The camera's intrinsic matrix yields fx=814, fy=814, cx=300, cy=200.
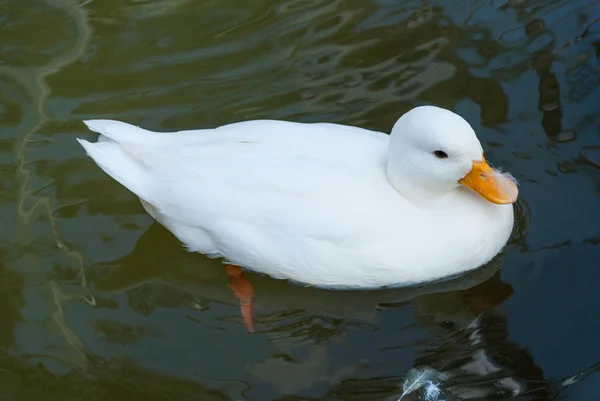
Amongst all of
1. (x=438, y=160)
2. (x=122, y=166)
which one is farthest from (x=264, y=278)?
(x=438, y=160)

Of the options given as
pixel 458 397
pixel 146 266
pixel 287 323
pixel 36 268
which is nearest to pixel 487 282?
pixel 458 397

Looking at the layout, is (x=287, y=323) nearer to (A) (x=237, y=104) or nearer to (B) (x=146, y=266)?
(B) (x=146, y=266)

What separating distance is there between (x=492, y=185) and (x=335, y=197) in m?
0.65

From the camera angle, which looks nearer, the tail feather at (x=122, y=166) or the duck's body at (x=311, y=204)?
the duck's body at (x=311, y=204)

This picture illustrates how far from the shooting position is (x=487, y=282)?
142 inches

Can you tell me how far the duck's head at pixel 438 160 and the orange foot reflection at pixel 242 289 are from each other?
81 cm

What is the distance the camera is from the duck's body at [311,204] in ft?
10.8

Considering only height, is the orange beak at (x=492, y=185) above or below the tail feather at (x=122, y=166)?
above

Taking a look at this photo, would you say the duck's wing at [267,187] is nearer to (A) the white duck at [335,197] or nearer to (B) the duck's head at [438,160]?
(A) the white duck at [335,197]

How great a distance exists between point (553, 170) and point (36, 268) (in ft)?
8.23

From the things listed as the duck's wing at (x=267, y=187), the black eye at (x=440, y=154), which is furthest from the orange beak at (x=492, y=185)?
the duck's wing at (x=267, y=187)

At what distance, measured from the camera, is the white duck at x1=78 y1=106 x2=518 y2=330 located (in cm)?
329

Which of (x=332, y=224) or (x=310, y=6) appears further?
(x=310, y=6)

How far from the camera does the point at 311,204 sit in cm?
329
